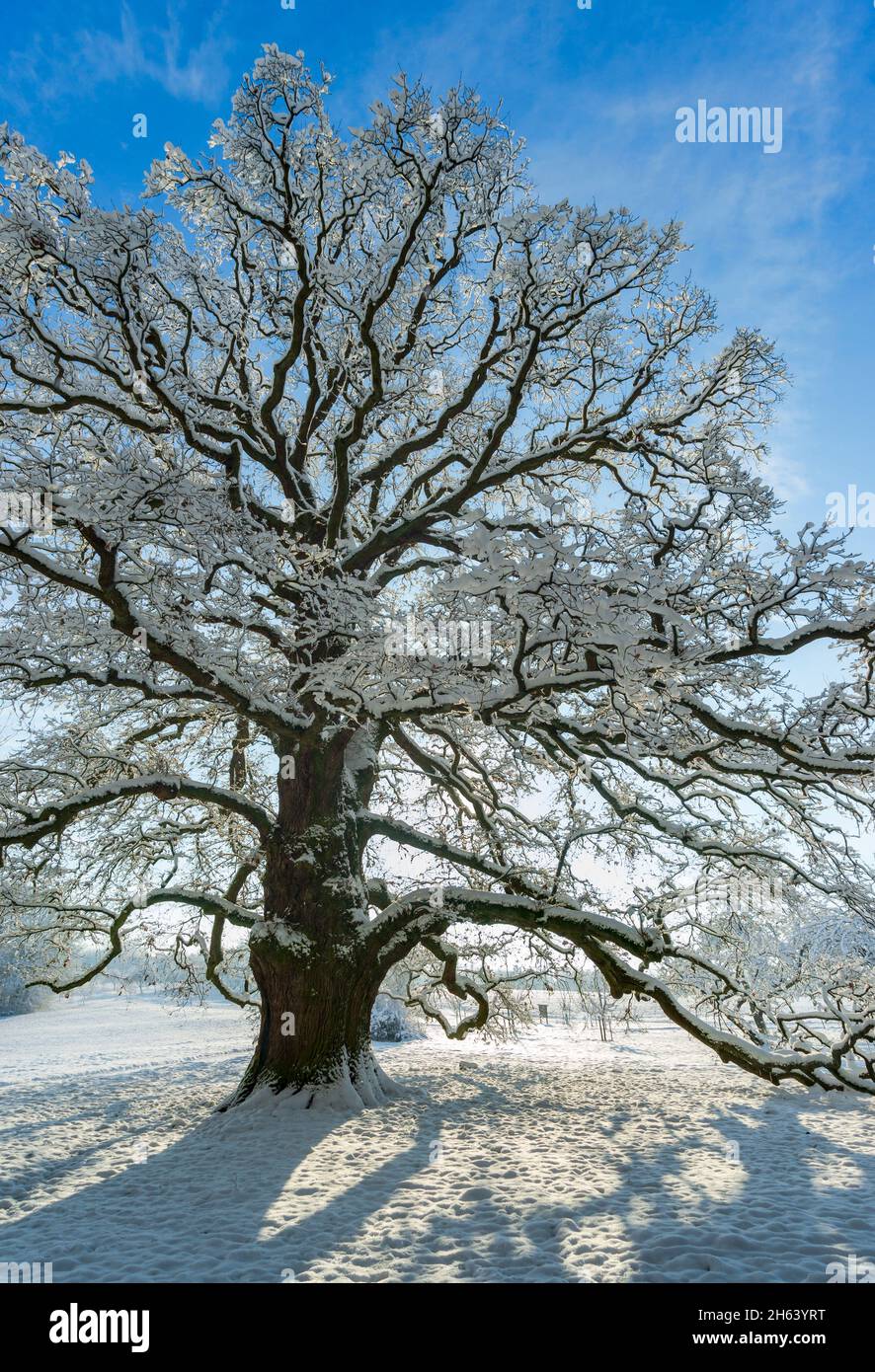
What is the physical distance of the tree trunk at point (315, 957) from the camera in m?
8.37

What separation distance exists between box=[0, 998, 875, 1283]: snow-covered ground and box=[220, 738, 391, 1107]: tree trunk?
49 cm

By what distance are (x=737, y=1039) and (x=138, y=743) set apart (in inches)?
354

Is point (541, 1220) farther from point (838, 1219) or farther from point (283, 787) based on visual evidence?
point (283, 787)

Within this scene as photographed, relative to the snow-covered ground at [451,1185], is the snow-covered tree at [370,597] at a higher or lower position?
higher

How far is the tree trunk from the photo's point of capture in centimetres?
837

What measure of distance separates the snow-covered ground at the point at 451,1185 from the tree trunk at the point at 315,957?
0.49 metres

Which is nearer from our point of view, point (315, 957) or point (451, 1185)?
point (451, 1185)

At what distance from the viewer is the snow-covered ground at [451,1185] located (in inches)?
159

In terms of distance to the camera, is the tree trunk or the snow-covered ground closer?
the snow-covered ground

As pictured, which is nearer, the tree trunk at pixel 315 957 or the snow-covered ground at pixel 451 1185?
the snow-covered ground at pixel 451 1185

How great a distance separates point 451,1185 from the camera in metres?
5.56

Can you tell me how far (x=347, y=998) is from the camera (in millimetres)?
8594

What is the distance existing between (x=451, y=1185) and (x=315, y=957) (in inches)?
132
